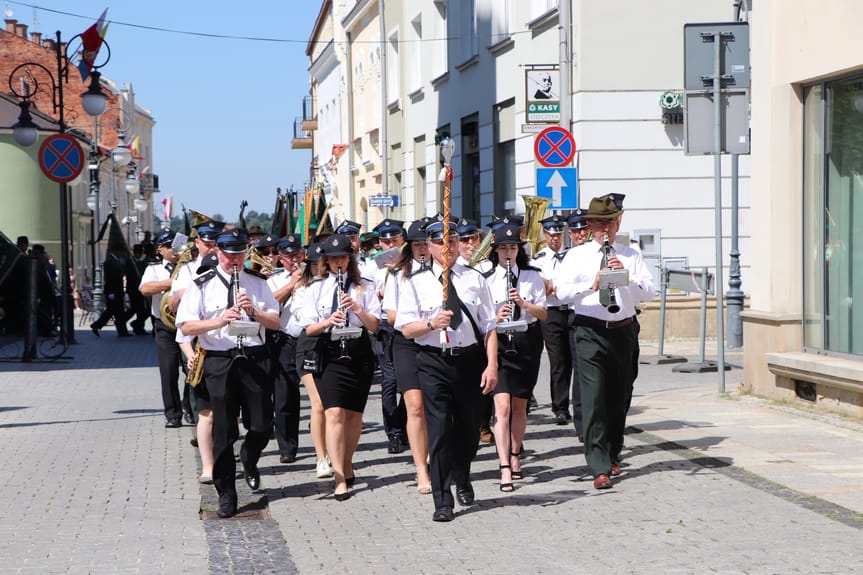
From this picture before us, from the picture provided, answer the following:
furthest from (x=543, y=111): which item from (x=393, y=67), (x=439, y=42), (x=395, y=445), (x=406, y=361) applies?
(x=393, y=67)

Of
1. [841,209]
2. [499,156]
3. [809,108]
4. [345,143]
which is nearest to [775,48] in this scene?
[809,108]

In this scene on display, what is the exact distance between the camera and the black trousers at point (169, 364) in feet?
40.3

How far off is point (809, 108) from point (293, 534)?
7305 mm

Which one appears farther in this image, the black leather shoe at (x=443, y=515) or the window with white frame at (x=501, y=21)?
the window with white frame at (x=501, y=21)

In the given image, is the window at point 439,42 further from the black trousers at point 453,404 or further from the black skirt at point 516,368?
the black trousers at point 453,404

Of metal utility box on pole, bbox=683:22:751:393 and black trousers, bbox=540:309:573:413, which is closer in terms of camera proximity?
black trousers, bbox=540:309:573:413

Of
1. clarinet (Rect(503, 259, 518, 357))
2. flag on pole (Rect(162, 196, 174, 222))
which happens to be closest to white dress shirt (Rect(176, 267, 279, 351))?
clarinet (Rect(503, 259, 518, 357))

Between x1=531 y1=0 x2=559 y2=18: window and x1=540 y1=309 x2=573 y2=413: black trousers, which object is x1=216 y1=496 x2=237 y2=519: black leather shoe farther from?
x1=531 y1=0 x2=559 y2=18: window

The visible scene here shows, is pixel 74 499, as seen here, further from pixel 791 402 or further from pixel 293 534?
pixel 791 402

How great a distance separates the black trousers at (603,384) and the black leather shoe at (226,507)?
2.40 m

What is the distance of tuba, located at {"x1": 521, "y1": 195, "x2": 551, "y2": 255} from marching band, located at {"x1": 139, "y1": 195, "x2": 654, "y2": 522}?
86.0 inches

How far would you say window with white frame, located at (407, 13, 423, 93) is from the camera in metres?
33.2

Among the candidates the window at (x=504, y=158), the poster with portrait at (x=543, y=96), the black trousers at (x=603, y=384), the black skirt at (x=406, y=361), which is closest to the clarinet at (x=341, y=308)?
the black skirt at (x=406, y=361)

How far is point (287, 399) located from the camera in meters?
10.7
